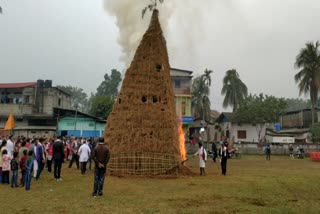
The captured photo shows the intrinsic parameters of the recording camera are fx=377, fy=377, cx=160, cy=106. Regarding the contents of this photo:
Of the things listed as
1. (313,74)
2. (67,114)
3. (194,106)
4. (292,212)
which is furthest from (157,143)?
(194,106)

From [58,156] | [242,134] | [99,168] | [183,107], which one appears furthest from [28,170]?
[242,134]

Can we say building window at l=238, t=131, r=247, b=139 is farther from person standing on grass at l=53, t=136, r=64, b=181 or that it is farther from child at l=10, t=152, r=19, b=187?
child at l=10, t=152, r=19, b=187

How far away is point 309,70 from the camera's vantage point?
165ft

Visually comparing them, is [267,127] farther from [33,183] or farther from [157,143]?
[33,183]

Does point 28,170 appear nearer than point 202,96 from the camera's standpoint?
Yes

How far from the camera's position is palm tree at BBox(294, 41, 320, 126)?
163ft

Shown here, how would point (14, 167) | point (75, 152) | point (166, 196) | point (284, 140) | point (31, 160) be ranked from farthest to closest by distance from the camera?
1. point (284, 140)
2. point (75, 152)
3. point (14, 167)
4. point (31, 160)
5. point (166, 196)

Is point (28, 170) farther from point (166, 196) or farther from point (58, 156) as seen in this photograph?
point (166, 196)

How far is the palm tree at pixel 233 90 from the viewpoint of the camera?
65.9 meters

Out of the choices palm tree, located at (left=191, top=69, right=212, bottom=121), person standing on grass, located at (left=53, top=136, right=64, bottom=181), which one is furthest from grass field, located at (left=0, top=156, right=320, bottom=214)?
palm tree, located at (left=191, top=69, right=212, bottom=121)

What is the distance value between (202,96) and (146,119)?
47.0 metres

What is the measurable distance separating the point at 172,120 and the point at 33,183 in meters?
7.39

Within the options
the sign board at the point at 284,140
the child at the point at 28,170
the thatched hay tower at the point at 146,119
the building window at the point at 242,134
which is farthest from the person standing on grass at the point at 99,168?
the building window at the point at 242,134

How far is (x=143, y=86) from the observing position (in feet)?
63.7
